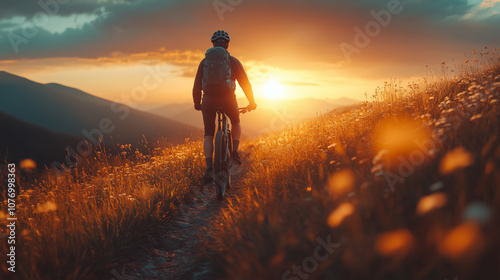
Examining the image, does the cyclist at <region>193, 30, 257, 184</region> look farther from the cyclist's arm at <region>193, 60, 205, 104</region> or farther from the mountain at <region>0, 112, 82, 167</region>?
the mountain at <region>0, 112, 82, 167</region>

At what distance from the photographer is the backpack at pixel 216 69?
5.53 meters

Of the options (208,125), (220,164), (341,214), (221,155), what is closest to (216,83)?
(208,125)

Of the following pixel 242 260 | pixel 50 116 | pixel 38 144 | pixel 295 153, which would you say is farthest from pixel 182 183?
pixel 50 116

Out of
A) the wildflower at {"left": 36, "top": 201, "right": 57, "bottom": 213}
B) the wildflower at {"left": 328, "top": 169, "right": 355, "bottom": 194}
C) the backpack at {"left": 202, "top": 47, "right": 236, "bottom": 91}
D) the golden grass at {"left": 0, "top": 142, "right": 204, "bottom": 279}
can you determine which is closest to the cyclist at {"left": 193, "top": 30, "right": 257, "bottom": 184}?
the backpack at {"left": 202, "top": 47, "right": 236, "bottom": 91}

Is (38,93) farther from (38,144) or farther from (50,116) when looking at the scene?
(38,144)

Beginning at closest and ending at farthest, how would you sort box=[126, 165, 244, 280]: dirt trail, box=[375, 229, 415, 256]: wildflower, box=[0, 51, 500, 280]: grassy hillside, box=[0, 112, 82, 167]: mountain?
box=[375, 229, 415, 256]: wildflower, box=[0, 51, 500, 280]: grassy hillside, box=[126, 165, 244, 280]: dirt trail, box=[0, 112, 82, 167]: mountain

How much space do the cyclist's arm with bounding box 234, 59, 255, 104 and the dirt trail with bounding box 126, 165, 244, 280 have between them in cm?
242

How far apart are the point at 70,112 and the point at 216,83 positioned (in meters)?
182

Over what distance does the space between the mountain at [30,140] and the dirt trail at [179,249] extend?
270 ft

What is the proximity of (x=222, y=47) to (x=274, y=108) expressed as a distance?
2.56 meters

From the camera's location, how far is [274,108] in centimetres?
780

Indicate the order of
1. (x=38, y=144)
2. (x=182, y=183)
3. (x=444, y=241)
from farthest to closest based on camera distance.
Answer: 1. (x=38, y=144)
2. (x=182, y=183)
3. (x=444, y=241)

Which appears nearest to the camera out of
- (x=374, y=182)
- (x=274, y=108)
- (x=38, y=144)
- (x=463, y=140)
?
(x=374, y=182)

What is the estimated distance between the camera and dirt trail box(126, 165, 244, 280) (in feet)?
10.9
